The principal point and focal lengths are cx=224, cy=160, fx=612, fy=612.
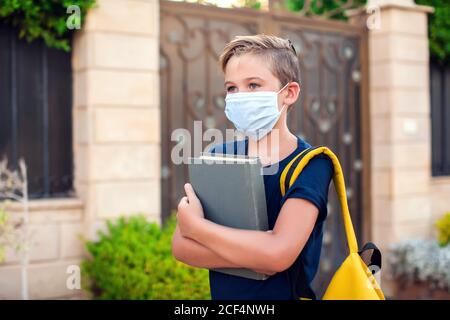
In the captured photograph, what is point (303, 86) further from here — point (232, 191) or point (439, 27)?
point (232, 191)

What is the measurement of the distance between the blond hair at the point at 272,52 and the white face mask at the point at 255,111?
6 centimetres

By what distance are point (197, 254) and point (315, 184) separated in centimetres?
40

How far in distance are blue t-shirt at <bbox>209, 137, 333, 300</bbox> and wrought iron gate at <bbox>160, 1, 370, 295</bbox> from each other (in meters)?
3.72

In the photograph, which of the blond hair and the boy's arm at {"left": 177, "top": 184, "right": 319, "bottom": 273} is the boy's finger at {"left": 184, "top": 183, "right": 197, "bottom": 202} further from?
the blond hair

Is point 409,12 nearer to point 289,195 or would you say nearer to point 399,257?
point 399,257

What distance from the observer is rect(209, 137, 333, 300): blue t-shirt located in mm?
1723

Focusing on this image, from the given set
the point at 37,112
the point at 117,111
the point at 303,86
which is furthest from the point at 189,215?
the point at 303,86

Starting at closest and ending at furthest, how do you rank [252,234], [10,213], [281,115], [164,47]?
[252,234] → [281,115] → [10,213] → [164,47]

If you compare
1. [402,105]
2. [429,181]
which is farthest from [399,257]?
[402,105]

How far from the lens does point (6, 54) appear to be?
4781mm

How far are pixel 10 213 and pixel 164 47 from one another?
79.9 inches

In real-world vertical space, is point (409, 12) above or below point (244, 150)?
above

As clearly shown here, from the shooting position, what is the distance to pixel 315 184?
5.63 ft

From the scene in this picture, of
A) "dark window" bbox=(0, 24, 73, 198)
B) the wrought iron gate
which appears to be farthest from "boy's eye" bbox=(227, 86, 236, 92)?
the wrought iron gate
